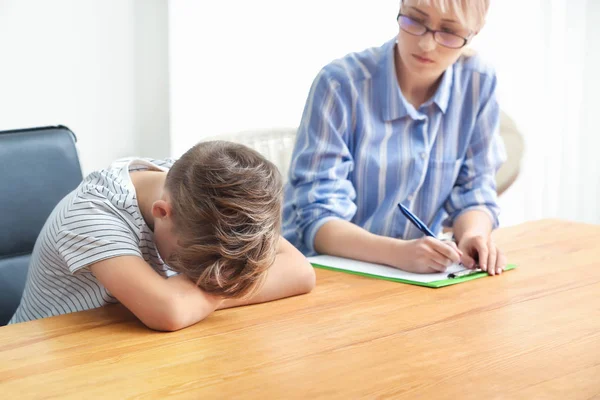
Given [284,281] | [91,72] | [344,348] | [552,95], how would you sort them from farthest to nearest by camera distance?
[552,95], [91,72], [284,281], [344,348]

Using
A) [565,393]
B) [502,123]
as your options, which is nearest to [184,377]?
[565,393]

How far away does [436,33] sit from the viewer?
5.13 ft

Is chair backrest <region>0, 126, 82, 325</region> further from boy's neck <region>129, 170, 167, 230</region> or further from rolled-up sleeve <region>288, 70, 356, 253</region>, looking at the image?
rolled-up sleeve <region>288, 70, 356, 253</region>

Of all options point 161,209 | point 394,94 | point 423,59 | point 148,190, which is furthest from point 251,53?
point 161,209

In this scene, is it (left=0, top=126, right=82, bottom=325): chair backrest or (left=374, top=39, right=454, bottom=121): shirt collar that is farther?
(left=374, top=39, right=454, bottom=121): shirt collar

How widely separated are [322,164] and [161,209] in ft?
1.94

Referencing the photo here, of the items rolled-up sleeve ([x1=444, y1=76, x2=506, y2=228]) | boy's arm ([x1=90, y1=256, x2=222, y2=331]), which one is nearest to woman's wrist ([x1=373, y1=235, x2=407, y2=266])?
rolled-up sleeve ([x1=444, y1=76, x2=506, y2=228])

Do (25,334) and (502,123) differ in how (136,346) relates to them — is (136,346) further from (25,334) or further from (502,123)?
(502,123)

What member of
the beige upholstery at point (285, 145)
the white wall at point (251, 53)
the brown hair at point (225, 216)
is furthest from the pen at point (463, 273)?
the white wall at point (251, 53)

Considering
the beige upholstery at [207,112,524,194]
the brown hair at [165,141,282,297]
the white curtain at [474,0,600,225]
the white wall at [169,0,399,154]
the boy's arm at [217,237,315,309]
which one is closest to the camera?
the brown hair at [165,141,282,297]

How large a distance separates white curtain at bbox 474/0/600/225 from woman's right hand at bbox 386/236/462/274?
82.9 inches

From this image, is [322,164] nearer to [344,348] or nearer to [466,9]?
[466,9]

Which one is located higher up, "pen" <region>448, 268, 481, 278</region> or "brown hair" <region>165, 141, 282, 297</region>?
"brown hair" <region>165, 141, 282, 297</region>

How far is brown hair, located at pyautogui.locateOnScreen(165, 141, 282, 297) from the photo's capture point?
1.06 meters
